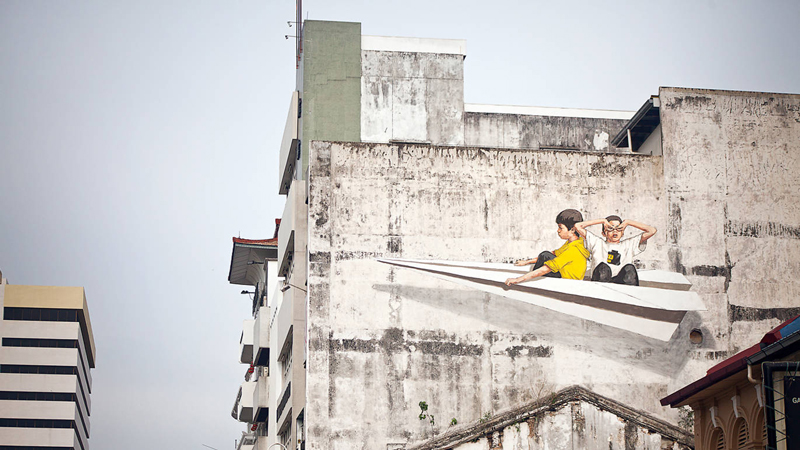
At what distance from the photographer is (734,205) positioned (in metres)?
35.2

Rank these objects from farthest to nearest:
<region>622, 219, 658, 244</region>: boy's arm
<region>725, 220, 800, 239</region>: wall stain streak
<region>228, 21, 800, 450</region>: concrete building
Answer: <region>725, 220, 800, 239</region>: wall stain streak → <region>622, 219, 658, 244</region>: boy's arm → <region>228, 21, 800, 450</region>: concrete building

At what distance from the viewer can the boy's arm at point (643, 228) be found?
3428 centimetres

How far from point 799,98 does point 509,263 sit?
12.2 metres

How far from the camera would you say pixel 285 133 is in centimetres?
4362

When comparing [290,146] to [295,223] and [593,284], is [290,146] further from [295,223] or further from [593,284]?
[593,284]

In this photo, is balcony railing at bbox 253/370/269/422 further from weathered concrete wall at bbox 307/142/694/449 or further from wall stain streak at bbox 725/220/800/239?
wall stain streak at bbox 725/220/800/239

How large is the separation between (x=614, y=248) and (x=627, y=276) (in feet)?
3.30

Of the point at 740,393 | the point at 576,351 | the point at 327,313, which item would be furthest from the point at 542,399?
the point at 740,393

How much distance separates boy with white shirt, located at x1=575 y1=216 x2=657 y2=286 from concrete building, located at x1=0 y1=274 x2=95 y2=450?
98.8 metres

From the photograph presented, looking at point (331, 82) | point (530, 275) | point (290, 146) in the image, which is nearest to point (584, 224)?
point (530, 275)

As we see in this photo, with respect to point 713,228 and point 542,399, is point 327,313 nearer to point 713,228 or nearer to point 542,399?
point 542,399

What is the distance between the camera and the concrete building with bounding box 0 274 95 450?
119000 mm

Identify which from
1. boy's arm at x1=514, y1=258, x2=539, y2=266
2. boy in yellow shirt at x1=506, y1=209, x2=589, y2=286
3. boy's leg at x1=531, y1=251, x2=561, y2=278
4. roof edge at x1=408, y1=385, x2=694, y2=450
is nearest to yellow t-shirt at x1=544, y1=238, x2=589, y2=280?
boy in yellow shirt at x1=506, y1=209, x2=589, y2=286

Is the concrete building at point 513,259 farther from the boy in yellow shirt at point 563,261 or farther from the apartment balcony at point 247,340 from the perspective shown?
the apartment balcony at point 247,340
